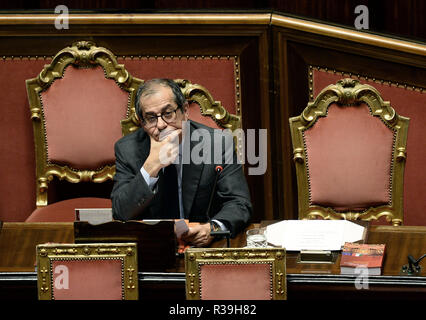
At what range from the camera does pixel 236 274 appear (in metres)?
1.99

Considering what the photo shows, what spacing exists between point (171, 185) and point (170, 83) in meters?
0.33

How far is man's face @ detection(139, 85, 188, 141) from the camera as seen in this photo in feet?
8.55

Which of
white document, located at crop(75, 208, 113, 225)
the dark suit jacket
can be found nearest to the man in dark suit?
the dark suit jacket

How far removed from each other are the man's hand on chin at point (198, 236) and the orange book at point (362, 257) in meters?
0.38

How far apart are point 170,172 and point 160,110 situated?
24 centimetres

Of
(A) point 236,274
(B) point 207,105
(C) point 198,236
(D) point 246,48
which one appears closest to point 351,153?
(B) point 207,105

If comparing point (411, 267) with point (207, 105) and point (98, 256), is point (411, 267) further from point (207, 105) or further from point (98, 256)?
point (207, 105)

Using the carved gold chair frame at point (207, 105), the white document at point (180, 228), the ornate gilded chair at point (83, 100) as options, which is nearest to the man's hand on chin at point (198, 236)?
the white document at point (180, 228)

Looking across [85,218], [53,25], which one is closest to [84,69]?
[53,25]

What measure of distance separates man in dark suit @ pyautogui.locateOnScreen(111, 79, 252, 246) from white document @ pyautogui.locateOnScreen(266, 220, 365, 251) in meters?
0.15

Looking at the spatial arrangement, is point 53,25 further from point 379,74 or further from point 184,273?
point 184,273

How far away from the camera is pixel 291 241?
2.29m

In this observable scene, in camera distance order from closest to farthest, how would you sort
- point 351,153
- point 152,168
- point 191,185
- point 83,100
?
point 152,168 → point 191,185 → point 351,153 → point 83,100

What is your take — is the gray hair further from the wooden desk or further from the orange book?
the orange book
